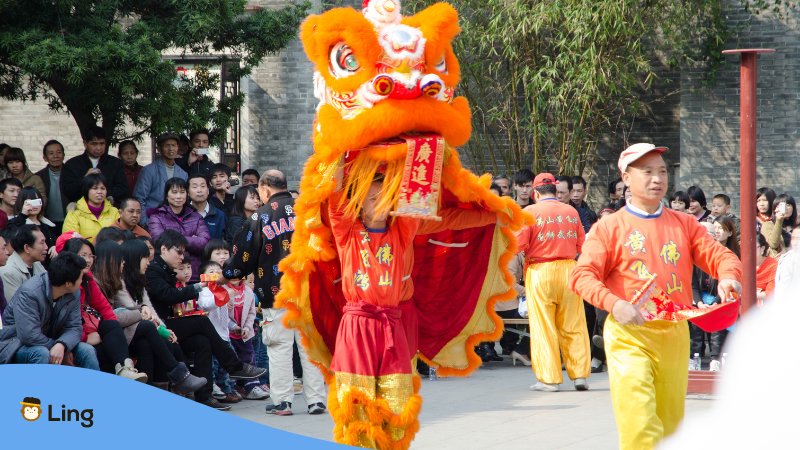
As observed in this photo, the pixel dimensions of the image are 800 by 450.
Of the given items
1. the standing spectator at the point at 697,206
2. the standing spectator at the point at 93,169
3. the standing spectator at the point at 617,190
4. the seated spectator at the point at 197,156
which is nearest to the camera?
the standing spectator at the point at 93,169

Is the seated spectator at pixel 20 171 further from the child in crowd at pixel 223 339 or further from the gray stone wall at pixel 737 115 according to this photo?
the gray stone wall at pixel 737 115

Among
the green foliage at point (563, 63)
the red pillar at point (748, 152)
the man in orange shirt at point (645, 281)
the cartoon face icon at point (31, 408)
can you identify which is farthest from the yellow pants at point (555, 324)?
the green foliage at point (563, 63)

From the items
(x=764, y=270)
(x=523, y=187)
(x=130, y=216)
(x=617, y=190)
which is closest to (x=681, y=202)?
(x=764, y=270)

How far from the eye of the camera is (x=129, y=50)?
9.75 metres

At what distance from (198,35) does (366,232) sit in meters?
5.78

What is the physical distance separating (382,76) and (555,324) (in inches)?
188

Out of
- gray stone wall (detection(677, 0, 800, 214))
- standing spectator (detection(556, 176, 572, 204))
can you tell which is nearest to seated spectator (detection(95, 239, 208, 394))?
standing spectator (detection(556, 176, 572, 204))

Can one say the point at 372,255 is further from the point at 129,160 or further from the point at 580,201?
the point at 580,201

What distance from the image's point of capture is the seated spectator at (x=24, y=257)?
766 centimetres

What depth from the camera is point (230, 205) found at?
10.7 metres

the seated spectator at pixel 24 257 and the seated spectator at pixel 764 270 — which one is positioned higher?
the seated spectator at pixel 24 257

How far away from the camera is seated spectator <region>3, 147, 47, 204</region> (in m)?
10.1

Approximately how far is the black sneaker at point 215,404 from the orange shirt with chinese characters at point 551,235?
111 inches

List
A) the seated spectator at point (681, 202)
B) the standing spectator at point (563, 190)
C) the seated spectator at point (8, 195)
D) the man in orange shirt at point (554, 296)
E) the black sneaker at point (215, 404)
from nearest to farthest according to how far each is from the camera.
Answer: the black sneaker at point (215, 404) → the seated spectator at point (8, 195) → the man in orange shirt at point (554, 296) → the standing spectator at point (563, 190) → the seated spectator at point (681, 202)
